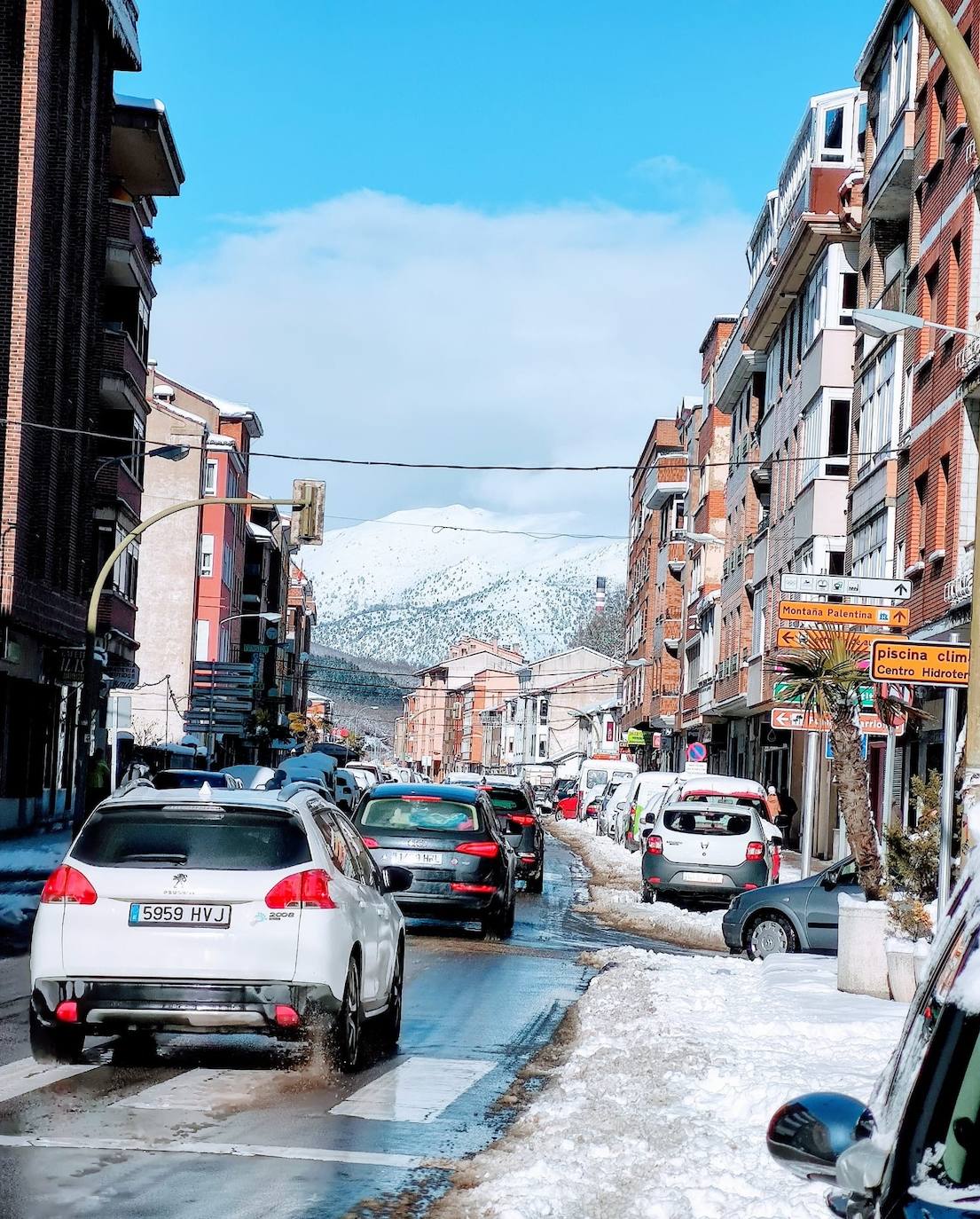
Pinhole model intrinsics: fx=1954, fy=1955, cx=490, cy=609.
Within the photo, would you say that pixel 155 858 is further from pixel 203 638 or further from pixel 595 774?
pixel 203 638

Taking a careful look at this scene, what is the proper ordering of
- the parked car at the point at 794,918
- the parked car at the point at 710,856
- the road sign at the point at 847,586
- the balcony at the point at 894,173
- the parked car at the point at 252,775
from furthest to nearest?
the parked car at the point at 252,775 < the balcony at the point at 894,173 < the parked car at the point at 710,856 < the parked car at the point at 794,918 < the road sign at the point at 847,586

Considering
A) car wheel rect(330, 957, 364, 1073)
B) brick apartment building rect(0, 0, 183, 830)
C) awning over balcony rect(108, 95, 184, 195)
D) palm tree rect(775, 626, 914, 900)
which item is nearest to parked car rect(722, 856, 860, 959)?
palm tree rect(775, 626, 914, 900)

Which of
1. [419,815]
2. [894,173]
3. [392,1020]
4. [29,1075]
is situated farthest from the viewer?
[894,173]

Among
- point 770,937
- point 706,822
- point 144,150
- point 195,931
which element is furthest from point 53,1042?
point 144,150

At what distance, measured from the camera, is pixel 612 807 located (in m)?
60.2

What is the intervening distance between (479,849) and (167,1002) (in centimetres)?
1122

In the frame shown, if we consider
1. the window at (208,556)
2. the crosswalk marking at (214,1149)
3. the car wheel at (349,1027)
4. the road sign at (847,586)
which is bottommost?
the crosswalk marking at (214,1149)

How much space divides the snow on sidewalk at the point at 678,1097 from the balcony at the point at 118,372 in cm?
3851

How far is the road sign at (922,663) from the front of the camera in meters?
14.4

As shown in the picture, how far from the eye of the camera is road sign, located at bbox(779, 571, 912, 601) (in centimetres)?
1828

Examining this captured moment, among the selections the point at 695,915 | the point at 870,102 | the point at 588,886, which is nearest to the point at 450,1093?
the point at 695,915

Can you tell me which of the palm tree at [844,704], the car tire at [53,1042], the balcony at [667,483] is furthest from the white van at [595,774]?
the car tire at [53,1042]

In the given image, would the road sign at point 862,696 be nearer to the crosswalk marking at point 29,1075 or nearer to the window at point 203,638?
the crosswalk marking at point 29,1075

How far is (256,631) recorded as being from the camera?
113 m
